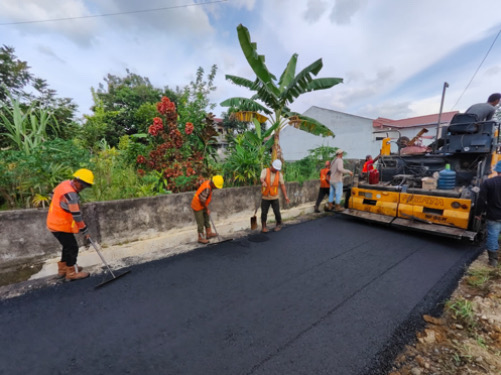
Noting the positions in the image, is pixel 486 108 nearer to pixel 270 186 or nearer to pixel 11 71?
pixel 270 186

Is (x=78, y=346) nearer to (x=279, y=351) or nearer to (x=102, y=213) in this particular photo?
(x=279, y=351)

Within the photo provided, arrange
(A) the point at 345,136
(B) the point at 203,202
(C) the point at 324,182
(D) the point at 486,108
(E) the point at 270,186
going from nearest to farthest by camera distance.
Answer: (B) the point at 203,202, (D) the point at 486,108, (E) the point at 270,186, (C) the point at 324,182, (A) the point at 345,136

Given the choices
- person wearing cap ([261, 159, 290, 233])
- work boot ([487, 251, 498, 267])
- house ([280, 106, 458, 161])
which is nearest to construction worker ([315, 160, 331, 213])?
person wearing cap ([261, 159, 290, 233])

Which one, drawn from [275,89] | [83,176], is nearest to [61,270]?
[83,176]

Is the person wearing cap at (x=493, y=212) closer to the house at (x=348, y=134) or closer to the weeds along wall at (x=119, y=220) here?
the weeds along wall at (x=119, y=220)

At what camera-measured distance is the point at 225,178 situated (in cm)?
602

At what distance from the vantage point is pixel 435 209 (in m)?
4.59

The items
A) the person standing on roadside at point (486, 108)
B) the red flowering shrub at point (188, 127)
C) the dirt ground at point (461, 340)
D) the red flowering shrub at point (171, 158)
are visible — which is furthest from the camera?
the red flowering shrub at point (188, 127)

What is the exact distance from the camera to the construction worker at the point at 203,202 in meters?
4.18

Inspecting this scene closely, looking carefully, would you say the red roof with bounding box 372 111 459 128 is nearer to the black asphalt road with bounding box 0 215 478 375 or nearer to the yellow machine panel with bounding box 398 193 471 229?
the yellow machine panel with bounding box 398 193 471 229

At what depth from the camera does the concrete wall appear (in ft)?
56.6

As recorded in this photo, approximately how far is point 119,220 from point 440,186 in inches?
258

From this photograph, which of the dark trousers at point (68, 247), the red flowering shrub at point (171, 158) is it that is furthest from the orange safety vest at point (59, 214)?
the red flowering shrub at point (171, 158)

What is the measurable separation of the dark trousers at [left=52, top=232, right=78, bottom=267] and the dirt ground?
12.6 feet
